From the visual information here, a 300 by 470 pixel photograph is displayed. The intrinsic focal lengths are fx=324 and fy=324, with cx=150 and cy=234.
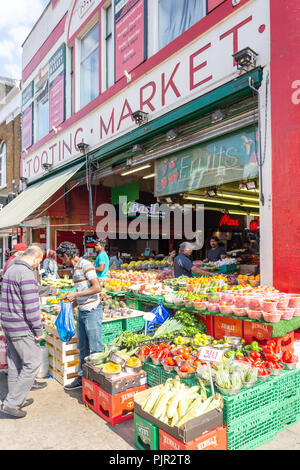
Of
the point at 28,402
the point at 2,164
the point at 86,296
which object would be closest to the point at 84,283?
the point at 86,296

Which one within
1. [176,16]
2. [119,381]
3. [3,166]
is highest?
[176,16]

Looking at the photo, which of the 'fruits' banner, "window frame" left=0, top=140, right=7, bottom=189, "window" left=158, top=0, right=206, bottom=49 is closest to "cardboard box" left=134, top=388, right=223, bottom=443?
the 'fruits' banner

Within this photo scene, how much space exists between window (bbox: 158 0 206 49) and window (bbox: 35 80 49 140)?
7.54 meters

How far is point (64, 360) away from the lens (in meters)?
5.00

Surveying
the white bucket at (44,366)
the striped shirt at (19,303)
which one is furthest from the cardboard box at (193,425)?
the white bucket at (44,366)

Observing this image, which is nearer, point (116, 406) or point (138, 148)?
point (116, 406)

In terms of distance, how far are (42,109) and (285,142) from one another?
40.4 feet

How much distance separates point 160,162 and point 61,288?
437cm

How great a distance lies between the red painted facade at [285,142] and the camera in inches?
195

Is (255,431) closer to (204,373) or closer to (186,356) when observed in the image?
(204,373)

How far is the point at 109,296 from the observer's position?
25.0ft

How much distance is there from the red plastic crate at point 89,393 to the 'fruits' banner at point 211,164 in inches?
169

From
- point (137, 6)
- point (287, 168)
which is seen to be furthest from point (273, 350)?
point (137, 6)

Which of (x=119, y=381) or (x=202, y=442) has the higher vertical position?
(x=119, y=381)
